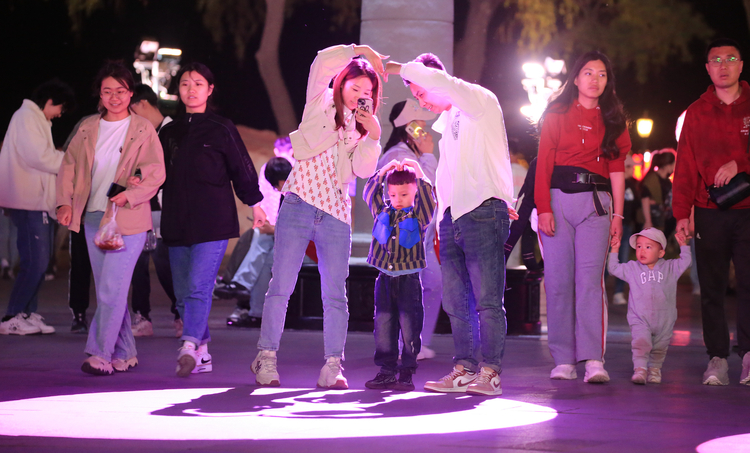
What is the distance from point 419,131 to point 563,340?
1815 millimetres

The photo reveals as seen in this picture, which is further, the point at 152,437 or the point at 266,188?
the point at 266,188

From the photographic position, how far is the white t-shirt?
6.08 metres

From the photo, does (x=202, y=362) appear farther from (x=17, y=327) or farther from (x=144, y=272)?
(x=17, y=327)

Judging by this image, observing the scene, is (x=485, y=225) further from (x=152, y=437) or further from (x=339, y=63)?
(x=152, y=437)

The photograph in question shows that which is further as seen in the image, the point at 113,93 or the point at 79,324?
the point at 79,324

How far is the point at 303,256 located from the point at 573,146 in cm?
185

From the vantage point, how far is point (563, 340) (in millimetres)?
6164

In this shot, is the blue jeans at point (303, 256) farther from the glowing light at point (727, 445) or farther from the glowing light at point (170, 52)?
the glowing light at point (170, 52)

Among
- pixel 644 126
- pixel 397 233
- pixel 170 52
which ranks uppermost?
pixel 170 52

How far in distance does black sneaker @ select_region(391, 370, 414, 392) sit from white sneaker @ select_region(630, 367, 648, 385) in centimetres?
140

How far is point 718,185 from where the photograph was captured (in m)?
6.07

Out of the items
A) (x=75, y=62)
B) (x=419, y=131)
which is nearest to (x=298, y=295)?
(x=419, y=131)

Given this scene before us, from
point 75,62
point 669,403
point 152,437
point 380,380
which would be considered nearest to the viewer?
point 152,437

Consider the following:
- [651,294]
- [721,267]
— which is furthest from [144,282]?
[721,267]
